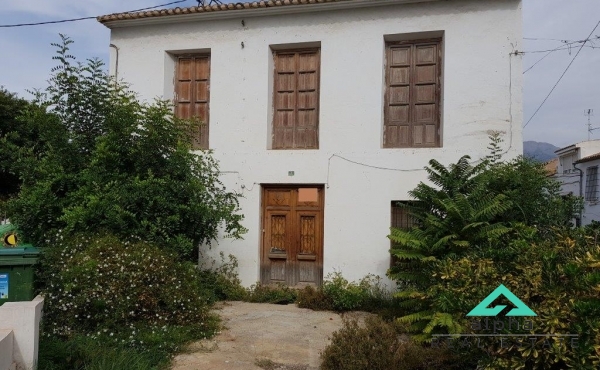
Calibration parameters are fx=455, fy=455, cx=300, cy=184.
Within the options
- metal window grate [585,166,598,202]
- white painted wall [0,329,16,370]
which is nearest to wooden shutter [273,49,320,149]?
white painted wall [0,329,16,370]

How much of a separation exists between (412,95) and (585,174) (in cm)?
2002

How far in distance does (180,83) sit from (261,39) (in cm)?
220

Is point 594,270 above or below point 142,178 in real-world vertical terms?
below

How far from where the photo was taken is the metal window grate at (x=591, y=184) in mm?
23094

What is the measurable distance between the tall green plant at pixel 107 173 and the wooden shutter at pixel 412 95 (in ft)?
12.3

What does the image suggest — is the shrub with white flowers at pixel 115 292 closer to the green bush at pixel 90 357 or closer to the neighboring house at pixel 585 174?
the green bush at pixel 90 357

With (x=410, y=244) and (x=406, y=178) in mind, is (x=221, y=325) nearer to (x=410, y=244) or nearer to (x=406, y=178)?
(x=410, y=244)

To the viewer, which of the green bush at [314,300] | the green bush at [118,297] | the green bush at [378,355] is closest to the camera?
the green bush at [378,355]

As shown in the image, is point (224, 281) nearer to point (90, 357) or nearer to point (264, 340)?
point (264, 340)

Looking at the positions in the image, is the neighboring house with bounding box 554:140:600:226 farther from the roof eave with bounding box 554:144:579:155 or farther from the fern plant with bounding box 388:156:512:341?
the fern plant with bounding box 388:156:512:341

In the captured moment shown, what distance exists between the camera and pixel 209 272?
9.47m

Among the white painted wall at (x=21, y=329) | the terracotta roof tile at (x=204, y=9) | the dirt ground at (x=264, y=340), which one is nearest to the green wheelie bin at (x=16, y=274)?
the white painted wall at (x=21, y=329)

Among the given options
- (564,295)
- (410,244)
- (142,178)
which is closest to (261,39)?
(142,178)

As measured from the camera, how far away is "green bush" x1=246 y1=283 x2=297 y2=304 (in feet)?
29.4
